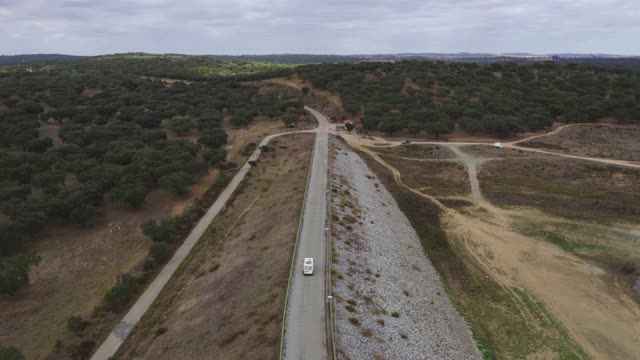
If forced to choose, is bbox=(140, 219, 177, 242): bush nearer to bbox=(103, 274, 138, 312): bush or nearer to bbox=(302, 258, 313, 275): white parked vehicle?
bbox=(103, 274, 138, 312): bush

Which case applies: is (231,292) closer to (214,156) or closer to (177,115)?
(214,156)

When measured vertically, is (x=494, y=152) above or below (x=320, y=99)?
below

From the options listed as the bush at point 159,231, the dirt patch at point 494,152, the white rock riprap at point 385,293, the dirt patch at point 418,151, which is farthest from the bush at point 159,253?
the dirt patch at point 494,152

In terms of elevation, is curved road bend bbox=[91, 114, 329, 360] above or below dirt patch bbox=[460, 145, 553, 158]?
below

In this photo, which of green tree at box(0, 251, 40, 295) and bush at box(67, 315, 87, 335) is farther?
green tree at box(0, 251, 40, 295)

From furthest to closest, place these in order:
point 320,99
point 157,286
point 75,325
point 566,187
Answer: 1. point 320,99
2. point 566,187
3. point 157,286
4. point 75,325

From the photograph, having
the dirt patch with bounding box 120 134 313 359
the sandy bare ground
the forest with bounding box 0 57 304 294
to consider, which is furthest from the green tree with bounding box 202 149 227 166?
the sandy bare ground

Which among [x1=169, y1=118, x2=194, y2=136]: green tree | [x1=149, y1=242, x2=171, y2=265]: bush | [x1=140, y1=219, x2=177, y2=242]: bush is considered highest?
[x1=169, y1=118, x2=194, y2=136]: green tree

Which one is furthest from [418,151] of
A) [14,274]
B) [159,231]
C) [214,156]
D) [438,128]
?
[14,274]
